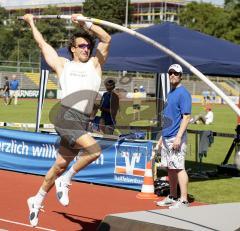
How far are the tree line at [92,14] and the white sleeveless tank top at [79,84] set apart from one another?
2265 inches

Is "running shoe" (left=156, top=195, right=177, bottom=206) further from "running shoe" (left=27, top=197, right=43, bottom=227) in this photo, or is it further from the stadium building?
the stadium building

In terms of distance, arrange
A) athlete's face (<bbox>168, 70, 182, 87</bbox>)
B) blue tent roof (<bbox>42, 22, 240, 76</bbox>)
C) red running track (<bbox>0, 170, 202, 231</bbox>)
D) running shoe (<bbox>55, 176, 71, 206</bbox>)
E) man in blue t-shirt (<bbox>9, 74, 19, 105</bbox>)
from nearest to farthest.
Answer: running shoe (<bbox>55, 176, 71, 206</bbox>), red running track (<bbox>0, 170, 202, 231</bbox>), athlete's face (<bbox>168, 70, 182, 87</bbox>), blue tent roof (<bbox>42, 22, 240, 76</bbox>), man in blue t-shirt (<bbox>9, 74, 19, 105</bbox>)

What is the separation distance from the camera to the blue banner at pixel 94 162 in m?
11.3

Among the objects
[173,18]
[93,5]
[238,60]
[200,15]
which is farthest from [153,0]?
[238,60]

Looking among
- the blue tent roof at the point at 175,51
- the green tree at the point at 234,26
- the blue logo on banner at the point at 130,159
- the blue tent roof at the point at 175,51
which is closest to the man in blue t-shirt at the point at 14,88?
the blue tent roof at the point at 175,51

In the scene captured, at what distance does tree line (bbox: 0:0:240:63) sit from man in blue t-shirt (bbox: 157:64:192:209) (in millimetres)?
55159

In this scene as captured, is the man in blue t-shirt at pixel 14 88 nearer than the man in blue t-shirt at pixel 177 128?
No

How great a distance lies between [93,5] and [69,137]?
93596mm

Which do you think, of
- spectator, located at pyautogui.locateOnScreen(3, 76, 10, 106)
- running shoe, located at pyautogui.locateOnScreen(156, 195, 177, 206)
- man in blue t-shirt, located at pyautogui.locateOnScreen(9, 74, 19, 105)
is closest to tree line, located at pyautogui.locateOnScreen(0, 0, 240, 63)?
man in blue t-shirt, located at pyautogui.locateOnScreen(9, 74, 19, 105)

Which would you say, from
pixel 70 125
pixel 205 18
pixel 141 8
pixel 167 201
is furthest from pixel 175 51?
pixel 141 8

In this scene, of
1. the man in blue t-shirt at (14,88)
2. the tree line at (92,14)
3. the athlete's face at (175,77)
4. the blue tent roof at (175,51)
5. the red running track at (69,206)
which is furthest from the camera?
the tree line at (92,14)

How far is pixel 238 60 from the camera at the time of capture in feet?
42.4

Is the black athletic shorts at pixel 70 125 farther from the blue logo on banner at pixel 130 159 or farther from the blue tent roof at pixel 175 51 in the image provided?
the blue tent roof at pixel 175 51

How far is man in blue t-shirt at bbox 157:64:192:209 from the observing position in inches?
373
